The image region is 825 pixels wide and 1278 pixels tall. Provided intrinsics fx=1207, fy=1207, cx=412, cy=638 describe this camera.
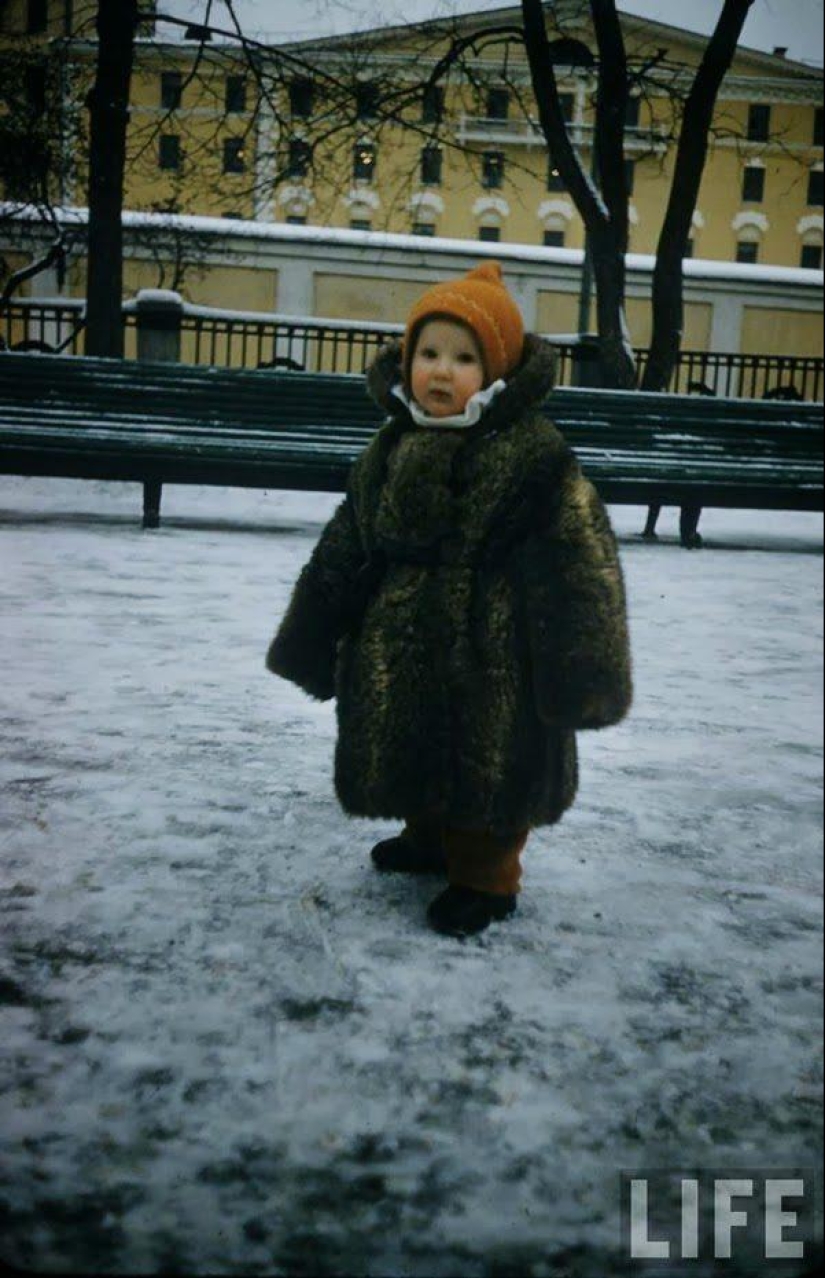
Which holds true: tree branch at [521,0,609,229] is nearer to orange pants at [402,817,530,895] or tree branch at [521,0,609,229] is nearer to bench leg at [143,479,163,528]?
orange pants at [402,817,530,895]

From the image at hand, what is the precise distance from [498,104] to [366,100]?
0.37 meters

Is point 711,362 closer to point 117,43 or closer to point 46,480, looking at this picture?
point 46,480

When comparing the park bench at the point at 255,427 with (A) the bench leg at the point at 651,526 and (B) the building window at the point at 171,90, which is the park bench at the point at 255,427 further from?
(A) the bench leg at the point at 651,526

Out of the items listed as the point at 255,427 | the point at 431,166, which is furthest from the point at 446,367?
the point at 255,427

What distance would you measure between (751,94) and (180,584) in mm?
3087

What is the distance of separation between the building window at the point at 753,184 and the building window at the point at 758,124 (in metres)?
0.10

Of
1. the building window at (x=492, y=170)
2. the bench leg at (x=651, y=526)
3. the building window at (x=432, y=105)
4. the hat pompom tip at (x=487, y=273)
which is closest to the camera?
the hat pompom tip at (x=487, y=273)

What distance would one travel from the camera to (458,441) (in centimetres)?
177

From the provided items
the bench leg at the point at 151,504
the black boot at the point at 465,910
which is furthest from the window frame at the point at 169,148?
the bench leg at the point at 151,504

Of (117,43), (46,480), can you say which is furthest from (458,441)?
(46,480)

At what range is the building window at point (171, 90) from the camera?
1712 mm

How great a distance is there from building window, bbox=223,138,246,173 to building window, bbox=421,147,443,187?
1.10ft

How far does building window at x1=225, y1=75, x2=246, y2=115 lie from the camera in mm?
2001

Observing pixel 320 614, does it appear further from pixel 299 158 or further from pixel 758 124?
pixel 299 158
